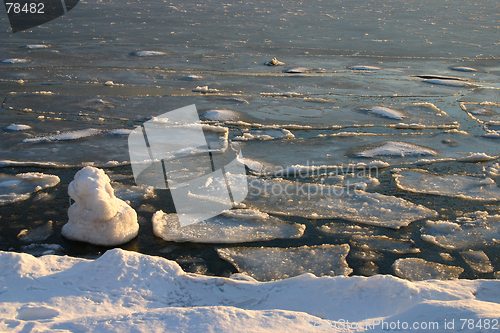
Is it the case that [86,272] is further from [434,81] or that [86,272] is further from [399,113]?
[434,81]

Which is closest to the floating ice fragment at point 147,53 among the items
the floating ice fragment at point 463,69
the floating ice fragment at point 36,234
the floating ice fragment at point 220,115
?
the floating ice fragment at point 220,115

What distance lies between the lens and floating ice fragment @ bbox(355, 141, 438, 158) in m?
5.89

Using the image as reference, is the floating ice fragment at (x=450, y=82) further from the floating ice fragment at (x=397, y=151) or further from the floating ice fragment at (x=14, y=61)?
the floating ice fragment at (x=14, y=61)

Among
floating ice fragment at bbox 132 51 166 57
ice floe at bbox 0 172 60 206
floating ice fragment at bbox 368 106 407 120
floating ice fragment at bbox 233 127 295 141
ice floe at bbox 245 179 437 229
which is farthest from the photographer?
floating ice fragment at bbox 132 51 166 57

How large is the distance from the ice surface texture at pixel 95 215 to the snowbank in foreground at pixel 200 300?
1.71ft

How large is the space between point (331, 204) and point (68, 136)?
12.3ft

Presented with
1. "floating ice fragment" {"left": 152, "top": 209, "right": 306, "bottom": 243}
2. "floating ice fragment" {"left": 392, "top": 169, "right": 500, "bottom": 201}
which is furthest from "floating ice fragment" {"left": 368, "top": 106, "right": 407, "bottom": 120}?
"floating ice fragment" {"left": 152, "top": 209, "right": 306, "bottom": 243}

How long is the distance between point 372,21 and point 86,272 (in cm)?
1845

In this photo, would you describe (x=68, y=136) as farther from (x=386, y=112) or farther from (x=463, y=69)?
(x=463, y=69)

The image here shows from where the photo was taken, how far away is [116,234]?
3.86 m

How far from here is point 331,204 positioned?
462cm

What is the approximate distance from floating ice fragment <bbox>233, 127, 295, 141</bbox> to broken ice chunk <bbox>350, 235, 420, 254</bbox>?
2617 millimetres

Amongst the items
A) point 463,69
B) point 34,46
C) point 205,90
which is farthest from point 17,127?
point 463,69

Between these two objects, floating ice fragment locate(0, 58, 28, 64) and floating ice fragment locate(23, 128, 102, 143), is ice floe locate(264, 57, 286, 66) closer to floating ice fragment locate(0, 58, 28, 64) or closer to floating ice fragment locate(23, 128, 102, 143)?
floating ice fragment locate(23, 128, 102, 143)
